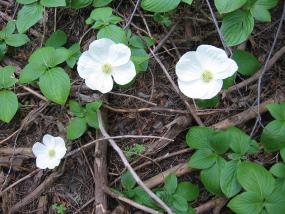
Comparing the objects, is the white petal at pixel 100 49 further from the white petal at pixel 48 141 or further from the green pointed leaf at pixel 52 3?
the white petal at pixel 48 141

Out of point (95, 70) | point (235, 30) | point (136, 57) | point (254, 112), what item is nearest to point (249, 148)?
point (254, 112)

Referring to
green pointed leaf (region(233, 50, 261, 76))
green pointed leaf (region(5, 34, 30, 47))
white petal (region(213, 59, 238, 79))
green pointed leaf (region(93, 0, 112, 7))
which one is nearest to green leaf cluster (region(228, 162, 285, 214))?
white petal (region(213, 59, 238, 79))

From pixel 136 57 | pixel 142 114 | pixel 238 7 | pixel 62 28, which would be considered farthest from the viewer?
pixel 62 28

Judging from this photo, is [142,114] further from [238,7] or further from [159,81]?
[238,7]

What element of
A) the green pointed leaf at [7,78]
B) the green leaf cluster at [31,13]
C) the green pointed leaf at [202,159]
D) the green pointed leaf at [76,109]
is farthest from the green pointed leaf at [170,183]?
the green leaf cluster at [31,13]

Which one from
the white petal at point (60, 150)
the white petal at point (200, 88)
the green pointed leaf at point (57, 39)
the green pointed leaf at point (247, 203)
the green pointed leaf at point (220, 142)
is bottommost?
the white petal at point (60, 150)

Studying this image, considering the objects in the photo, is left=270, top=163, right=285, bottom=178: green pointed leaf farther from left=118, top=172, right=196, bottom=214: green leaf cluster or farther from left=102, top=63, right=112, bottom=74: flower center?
left=102, top=63, right=112, bottom=74: flower center
